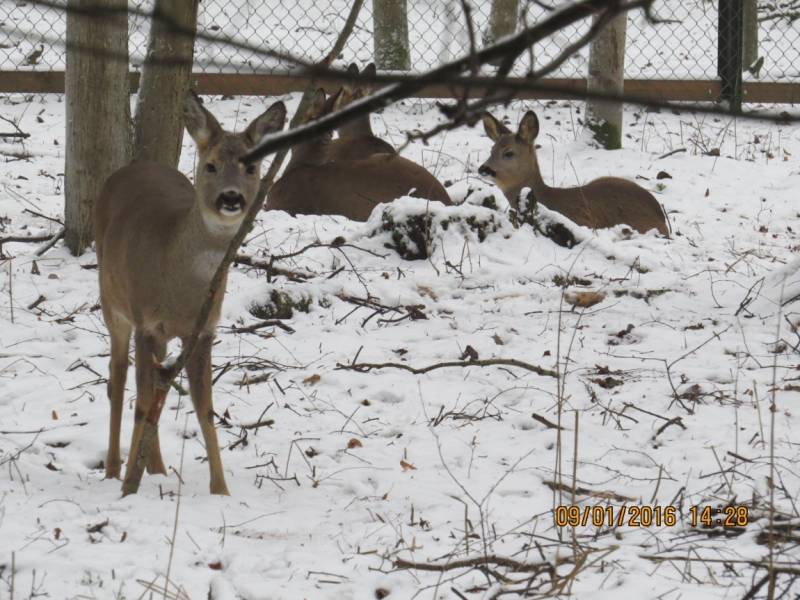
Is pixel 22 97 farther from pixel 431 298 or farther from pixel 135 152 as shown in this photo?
pixel 431 298

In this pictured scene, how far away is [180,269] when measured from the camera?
362 cm

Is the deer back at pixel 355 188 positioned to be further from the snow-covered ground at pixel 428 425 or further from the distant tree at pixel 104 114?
the distant tree at pixel 104 114

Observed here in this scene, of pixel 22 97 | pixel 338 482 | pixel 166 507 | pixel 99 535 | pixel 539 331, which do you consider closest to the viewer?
pixel 99 535

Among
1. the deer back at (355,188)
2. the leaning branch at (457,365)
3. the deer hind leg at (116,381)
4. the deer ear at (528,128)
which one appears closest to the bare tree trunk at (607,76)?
the deer ear at (528,128)

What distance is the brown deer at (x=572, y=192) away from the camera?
7914mm

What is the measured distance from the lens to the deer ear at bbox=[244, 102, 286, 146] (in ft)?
12.5

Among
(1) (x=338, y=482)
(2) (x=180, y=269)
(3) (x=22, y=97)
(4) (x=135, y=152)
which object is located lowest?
(1) (x=338, y=482)

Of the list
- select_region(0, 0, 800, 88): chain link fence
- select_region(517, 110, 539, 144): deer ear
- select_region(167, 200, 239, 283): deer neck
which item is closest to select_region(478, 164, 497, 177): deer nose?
select_region(517, 110, 539, 144): deer ear

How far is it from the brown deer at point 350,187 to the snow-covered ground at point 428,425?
65cm

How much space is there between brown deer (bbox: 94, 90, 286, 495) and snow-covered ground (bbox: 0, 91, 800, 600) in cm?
24

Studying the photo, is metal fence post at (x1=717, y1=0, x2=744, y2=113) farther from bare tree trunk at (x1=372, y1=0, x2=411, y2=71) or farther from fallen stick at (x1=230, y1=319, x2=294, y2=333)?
fallen stick at (x1=230, y1=319, x2=294, y2=333)

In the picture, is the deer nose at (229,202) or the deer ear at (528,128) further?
the deer ear at (528,128)

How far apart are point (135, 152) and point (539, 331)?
2.78m

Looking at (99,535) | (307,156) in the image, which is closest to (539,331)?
(99,535)
